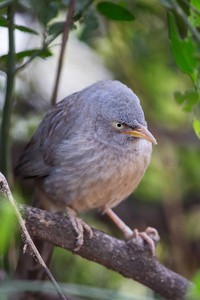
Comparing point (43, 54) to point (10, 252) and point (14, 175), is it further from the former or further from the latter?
point (10, 252)

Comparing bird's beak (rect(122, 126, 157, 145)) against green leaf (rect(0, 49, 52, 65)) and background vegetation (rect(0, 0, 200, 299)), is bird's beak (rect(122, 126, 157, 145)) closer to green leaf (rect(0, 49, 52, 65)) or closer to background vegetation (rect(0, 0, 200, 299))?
green leaf (rect(0, 49, 52, 65))

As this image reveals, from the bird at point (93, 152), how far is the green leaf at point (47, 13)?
0.58m

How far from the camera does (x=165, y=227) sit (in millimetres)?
4691

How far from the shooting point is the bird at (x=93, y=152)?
3.06m

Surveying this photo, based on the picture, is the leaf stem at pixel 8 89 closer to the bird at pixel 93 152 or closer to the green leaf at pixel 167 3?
the bird at pixel 93 152

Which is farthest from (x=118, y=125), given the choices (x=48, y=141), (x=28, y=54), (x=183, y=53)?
(x=183, y=53)

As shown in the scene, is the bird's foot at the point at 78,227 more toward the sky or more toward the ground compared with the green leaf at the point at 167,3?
more toward the ground

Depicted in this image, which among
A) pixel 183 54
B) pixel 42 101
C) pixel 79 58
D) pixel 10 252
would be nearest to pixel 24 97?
pixel 42 101

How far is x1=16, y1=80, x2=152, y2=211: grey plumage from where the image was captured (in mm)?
3100

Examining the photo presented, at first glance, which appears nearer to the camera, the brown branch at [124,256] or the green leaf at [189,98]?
the green leaf at [189,98]

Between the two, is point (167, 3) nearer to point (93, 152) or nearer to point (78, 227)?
point (93, 152)

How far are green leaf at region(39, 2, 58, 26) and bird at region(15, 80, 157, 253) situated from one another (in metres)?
0.58

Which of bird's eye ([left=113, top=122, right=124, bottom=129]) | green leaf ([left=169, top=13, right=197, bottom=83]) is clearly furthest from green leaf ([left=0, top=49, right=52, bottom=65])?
green leaf ([left=169, top=13, right=197, bottom=83])

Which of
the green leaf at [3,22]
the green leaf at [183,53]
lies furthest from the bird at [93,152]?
the green leaf at [3,22]
